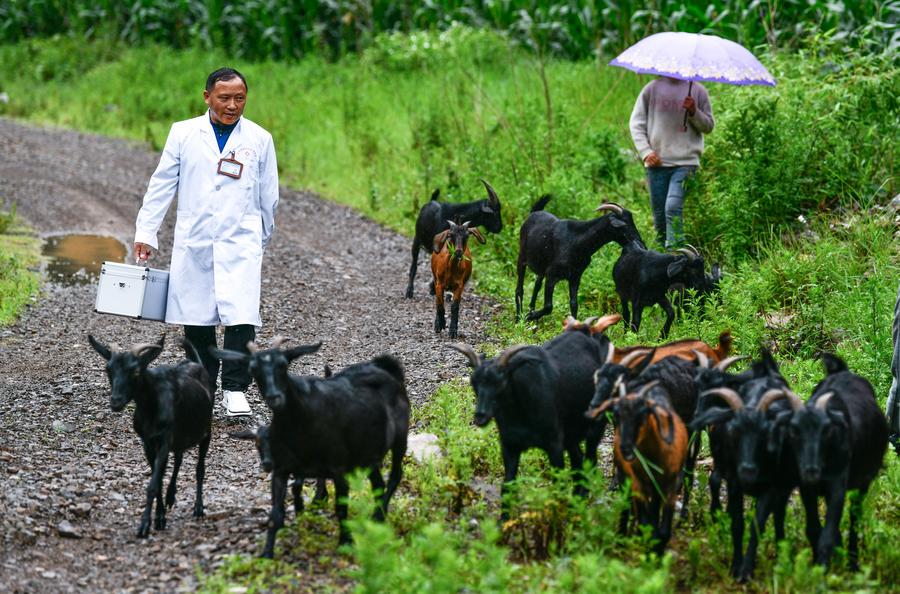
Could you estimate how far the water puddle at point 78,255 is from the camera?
13.2 metres

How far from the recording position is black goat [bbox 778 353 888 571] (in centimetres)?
537

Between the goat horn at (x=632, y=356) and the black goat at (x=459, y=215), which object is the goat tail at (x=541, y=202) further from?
the goat horn at (x=632, y=356)

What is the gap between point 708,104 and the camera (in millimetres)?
11172

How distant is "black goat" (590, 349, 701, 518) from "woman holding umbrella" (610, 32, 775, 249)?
14.2ft

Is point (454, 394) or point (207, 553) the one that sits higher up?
point (454, 394)

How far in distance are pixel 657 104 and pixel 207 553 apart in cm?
658

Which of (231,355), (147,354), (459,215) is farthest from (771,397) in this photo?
(459,215)

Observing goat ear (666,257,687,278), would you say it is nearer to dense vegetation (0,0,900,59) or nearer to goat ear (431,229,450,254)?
goat ear (431,229,450,254)

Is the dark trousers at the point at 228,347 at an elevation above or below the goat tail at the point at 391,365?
below

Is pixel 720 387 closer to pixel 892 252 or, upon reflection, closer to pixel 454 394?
pixel 454 394

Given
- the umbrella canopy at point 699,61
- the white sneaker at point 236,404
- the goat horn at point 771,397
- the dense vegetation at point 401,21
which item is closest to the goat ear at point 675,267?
the umbrella canopy at point 699,61

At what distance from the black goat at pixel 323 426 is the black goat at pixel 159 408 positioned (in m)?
0.44

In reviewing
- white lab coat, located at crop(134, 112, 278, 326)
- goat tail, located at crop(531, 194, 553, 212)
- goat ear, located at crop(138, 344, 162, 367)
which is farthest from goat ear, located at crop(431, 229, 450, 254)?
goat ear, located at crop(138, 344, 162, 367)

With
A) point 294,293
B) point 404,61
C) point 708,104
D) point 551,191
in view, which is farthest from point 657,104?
point 404,61
